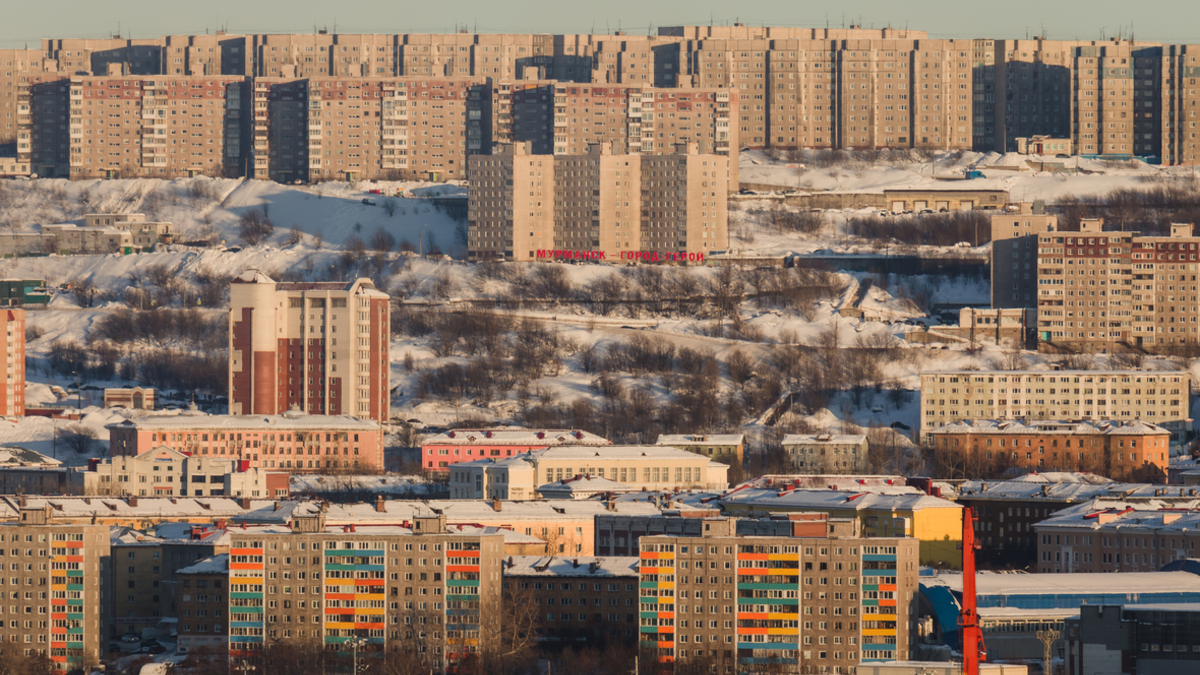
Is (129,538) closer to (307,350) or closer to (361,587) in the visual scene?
(361,587)

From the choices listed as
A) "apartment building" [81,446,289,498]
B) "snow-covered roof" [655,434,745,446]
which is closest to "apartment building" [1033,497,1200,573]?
"snow-covered roof" [655,434,745,446]

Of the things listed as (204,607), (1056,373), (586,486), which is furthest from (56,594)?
(1056,373)

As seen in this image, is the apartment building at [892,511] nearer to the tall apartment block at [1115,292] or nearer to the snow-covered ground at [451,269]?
the snow-covered ground at [451,269]

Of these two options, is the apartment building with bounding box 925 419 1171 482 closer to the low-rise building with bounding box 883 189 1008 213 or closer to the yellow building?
the yellow building

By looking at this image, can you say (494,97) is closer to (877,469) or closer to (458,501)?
(877,469)

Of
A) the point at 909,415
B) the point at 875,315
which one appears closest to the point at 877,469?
the point at 909,415
